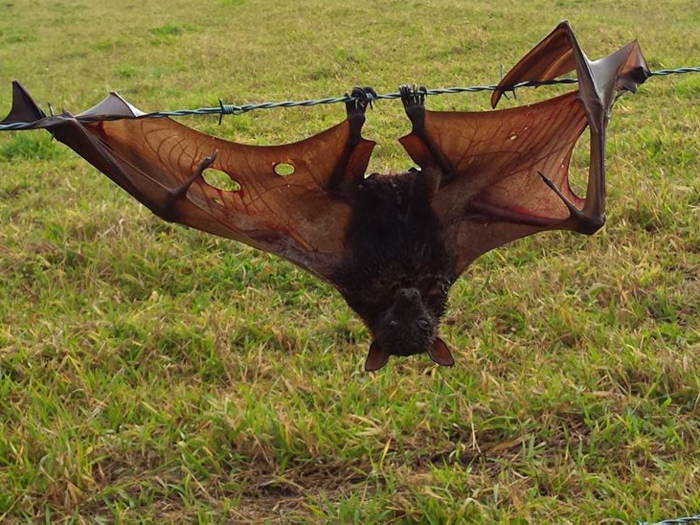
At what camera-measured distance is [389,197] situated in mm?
2104

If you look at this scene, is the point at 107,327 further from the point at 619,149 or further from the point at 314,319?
the point at 619,149

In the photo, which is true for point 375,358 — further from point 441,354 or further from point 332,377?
point 332,377

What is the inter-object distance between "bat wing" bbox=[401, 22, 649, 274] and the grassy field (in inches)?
45.6

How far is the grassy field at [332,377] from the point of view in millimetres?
2963

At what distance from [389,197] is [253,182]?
0.37 meters

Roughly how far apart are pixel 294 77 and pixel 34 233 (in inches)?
210

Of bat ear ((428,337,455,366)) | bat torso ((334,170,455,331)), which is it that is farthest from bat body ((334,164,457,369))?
bat ear ((428,337,455,366))

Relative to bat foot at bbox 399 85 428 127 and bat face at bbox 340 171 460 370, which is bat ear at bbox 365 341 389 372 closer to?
bat face at bbox 340 171 460 370

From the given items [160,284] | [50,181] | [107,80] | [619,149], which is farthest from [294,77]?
[160,284]

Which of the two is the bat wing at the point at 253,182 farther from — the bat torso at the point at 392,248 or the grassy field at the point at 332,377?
the grassy field at the point at 332,377

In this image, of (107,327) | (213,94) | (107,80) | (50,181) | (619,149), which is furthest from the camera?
(107,80)

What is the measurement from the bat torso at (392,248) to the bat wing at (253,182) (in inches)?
1.7

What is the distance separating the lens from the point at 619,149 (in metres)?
5.85

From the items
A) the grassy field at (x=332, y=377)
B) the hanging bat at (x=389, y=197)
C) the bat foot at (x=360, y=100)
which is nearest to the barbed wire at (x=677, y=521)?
the grassy field at (x=332, y=377)
